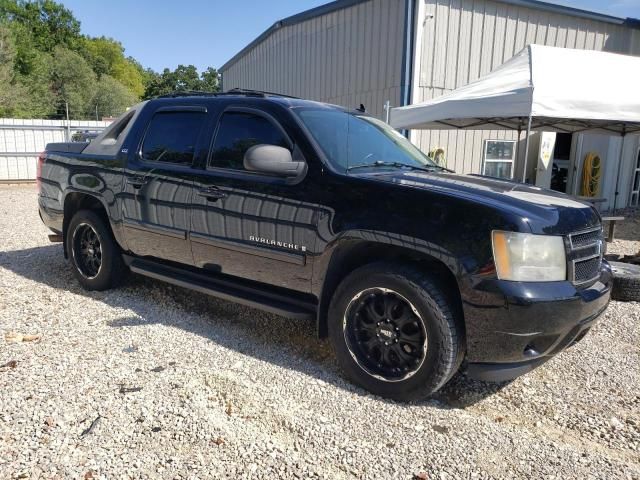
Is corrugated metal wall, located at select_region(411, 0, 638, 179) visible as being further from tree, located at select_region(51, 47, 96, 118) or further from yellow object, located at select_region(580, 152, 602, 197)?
tree, located at select_region(51, 47, 96, 118)

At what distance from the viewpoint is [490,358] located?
2.74m

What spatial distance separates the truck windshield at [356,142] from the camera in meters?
3.47

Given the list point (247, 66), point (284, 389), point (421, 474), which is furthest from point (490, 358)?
point (247, 66)

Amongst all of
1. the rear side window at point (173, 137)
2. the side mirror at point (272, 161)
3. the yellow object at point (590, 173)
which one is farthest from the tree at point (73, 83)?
the side mirror at point (272, 161)

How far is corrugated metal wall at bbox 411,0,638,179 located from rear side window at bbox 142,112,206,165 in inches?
289

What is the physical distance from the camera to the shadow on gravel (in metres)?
3.30

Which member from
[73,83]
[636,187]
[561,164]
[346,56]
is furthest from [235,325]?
[73,83]

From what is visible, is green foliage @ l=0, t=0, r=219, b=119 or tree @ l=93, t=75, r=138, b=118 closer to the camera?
green foliage @ l=0, t=0, r=219, b=119

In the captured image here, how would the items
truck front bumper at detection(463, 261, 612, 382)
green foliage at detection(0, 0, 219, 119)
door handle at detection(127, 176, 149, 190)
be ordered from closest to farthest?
truck front bumper at detection(463, 261, 612, 382), door handle at detection(127, 176, 149, 190), green foliage at detection(0, 0, 219, 119)

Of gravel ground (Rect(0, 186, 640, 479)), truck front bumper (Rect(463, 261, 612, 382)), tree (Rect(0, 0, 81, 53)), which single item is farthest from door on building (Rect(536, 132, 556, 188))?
tree (Rect(0, 0, 81, 53))

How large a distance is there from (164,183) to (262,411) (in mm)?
2198

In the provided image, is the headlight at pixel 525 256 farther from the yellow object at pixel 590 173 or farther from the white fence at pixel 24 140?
the white fence at pixel 24 140

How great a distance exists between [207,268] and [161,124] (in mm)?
1446

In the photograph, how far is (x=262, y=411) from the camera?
2846mm
